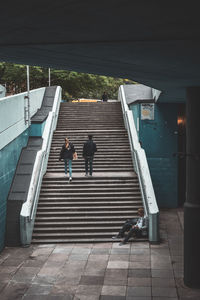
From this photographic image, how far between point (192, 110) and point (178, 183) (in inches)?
386

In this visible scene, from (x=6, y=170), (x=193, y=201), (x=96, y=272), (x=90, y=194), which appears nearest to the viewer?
(x=193, y=201)

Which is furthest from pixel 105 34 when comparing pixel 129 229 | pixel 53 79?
pixel 53 79

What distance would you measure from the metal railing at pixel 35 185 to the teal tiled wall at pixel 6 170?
615mm

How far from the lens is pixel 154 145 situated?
18.7m

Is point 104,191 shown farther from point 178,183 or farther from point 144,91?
point 144,91

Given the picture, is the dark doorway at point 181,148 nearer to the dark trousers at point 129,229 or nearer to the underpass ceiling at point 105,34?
the dark trousers at point 129,229

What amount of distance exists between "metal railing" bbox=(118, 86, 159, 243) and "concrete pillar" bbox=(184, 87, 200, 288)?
10.8 ft

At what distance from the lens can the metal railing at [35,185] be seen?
504 inches

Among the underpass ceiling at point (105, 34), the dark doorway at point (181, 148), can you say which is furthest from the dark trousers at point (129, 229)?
the underpass ceiling at point (105, 34)

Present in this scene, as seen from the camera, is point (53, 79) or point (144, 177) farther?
point (53, 79)

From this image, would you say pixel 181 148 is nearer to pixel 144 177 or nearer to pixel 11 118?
pixel 144 177

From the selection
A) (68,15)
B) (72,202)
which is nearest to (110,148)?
(72,202)

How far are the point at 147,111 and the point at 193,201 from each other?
9.59m

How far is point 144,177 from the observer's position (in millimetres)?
15070
